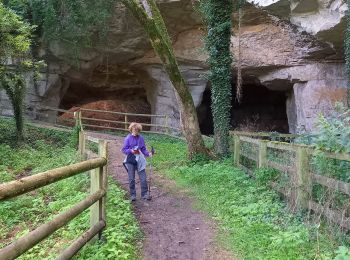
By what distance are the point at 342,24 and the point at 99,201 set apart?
1175cm

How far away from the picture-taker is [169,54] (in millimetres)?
10227

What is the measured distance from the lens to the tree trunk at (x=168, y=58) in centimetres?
996

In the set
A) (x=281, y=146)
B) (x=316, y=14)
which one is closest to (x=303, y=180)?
(x=281, y=146)

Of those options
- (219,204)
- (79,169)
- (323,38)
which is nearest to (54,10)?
(323,38)

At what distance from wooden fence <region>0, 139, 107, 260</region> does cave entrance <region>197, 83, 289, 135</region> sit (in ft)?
65.4

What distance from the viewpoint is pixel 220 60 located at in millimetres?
11984

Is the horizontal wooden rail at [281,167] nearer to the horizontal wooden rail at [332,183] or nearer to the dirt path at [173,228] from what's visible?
the horizontal wooden rail at [332,183]

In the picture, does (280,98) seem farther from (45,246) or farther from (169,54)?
(45,246)

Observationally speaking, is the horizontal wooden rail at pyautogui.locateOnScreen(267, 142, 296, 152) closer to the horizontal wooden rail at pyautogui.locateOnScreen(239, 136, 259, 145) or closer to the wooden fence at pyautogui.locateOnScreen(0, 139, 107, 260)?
the horizontal wooden rail at pyautogui.locateOnScreen(239, 136, 259, 145)

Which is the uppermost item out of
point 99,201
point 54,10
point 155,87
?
point 54,10

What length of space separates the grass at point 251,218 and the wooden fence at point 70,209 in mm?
1594

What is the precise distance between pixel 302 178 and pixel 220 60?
7237 mm

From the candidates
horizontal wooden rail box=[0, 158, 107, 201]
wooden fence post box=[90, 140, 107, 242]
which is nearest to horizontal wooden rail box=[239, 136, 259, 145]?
wooden fence post box=[90, 140, 107, 242]

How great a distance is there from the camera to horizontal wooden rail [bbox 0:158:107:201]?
264 cm
